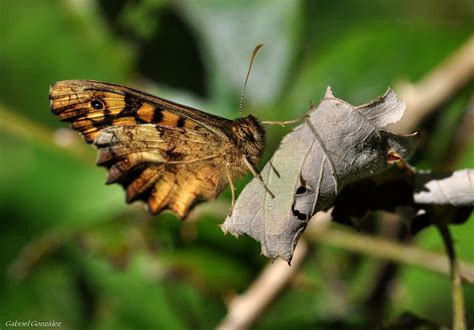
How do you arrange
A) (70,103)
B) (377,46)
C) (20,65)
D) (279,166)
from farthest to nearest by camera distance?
(20,65) < (377,46) < (70,103) < (279,166)

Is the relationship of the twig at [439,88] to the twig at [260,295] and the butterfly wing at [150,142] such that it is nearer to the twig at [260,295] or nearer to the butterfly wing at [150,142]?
the twig at [260,295]

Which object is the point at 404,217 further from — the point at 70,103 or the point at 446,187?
the point at 70,103

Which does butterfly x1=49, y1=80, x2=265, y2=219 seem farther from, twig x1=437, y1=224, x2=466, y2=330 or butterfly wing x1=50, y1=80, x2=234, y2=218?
twig x1=437, y1=224, x2=466, y2=330

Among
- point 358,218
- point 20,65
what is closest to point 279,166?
point 358,218

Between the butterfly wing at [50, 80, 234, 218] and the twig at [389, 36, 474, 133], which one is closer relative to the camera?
the butterfly wing at [50, 80, 234, 218]

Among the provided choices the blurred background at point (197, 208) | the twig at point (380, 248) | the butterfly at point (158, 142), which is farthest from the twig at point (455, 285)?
the blurred background at point (197, 208)

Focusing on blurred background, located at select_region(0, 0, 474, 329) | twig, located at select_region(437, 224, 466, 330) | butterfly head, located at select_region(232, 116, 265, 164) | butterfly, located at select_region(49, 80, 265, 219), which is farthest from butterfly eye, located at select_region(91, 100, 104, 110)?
twig, located at select_region(437, 224, 466, 330)
